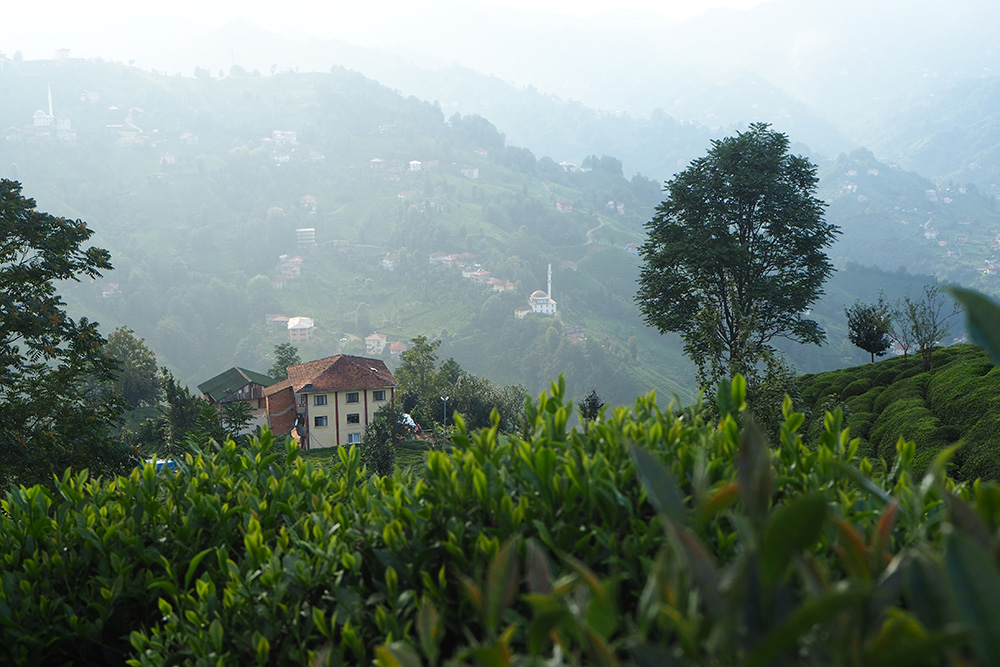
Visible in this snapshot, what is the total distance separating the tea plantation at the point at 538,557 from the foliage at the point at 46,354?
640 centimetres

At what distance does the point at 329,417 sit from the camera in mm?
33469

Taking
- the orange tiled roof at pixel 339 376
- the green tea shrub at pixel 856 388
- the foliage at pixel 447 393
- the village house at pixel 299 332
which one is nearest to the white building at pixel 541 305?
the village house at pixel 299 332

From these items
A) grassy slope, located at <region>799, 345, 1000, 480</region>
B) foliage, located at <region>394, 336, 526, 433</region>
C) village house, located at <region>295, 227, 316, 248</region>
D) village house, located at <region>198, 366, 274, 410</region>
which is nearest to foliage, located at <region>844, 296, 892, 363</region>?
grassy slope, located at <region>799, 345, 1000, 480</region>

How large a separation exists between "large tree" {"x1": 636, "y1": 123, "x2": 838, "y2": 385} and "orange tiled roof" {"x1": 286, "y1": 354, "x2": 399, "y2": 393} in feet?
65.0

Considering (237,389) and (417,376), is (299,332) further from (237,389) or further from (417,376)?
(237,389)

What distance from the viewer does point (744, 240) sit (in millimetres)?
16938

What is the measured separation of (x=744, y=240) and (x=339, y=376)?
21.7 m

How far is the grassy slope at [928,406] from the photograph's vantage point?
26.2ft

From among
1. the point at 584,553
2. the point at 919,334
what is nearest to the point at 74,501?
the point at 584,553

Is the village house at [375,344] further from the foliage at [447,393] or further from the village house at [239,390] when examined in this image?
the village house at [239,390]

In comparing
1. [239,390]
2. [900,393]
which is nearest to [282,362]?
[239,390]

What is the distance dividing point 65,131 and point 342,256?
6031 cm

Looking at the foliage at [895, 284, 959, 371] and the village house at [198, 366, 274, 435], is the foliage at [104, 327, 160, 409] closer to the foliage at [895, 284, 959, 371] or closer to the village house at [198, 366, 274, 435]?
the village house at [198, 366, 274, 435]

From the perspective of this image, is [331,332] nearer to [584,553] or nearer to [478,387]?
[478,387]
